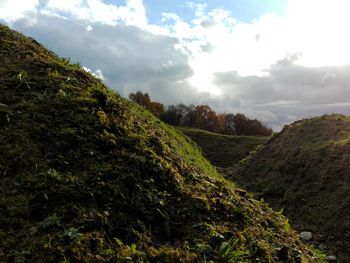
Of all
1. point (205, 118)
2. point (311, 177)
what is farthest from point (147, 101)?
point (311, 177)

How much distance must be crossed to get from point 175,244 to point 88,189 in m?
1.71

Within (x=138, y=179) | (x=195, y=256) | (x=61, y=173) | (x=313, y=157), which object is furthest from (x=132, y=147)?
(x=313, y=157)

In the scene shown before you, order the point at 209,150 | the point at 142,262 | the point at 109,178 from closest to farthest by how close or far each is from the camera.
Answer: the point at 142,262 < the point at 109,178 < the point at 209,150

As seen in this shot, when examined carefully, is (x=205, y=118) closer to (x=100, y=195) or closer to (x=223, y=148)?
(x=223, y=148)

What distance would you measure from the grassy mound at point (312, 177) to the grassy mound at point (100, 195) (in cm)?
460

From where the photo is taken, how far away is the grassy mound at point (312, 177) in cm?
1344

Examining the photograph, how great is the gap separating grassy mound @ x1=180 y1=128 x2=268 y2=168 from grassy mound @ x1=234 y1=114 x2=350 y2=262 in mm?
9945

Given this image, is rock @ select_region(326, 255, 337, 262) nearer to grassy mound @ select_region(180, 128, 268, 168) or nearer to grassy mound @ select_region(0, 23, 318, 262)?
grassy mound @ select_region(0, 23, 318, 262)

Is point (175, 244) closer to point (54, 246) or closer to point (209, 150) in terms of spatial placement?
point (54, 246)

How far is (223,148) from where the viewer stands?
153 feet

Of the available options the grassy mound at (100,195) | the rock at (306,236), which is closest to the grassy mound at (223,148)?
the rock at (306,236)

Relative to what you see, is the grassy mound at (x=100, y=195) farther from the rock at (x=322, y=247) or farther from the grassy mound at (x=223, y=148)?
the grassy mound at (x=223, y=148)

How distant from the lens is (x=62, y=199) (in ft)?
20.7

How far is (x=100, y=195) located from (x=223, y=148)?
1598 inches
